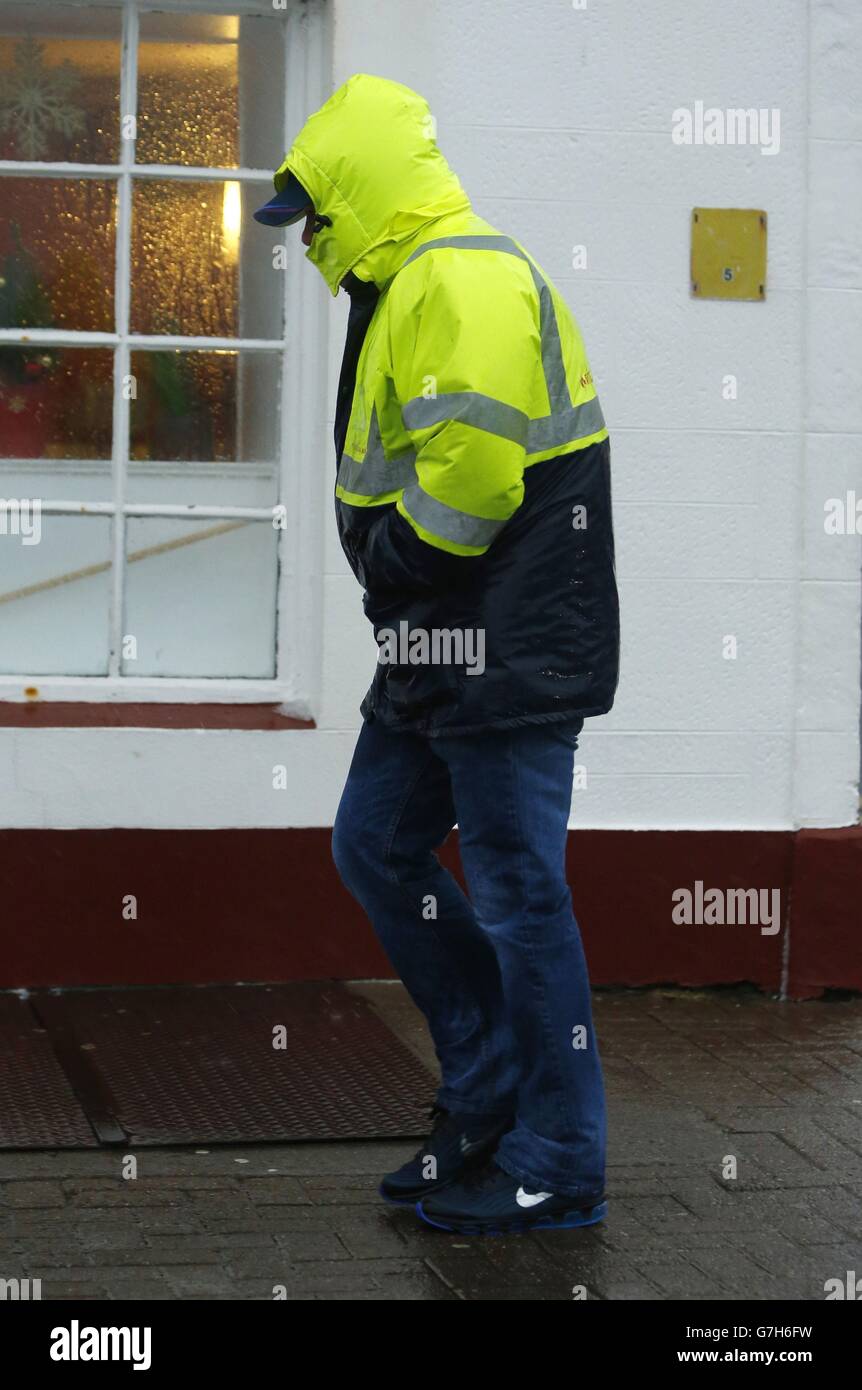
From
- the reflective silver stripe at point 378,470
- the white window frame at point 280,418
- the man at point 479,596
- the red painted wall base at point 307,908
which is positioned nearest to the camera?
the man at point 479,596

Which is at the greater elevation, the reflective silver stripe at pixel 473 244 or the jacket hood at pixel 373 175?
the jacket hood at pixel 373 175

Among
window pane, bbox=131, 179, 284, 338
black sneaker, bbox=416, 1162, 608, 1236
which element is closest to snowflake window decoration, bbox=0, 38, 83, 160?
window pane, bbox=131, 179, 284, 338

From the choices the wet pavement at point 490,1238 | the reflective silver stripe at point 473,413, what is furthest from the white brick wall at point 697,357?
the reflective silver stripe at point 473,413

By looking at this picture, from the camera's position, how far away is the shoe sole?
368cm

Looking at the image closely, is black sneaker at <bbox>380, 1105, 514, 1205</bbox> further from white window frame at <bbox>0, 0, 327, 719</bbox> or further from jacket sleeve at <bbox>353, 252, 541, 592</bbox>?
white window frame at <bbox>0, 0, 327, 719</bbox>

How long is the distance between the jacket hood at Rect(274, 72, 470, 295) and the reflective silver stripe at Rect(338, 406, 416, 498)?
1.00ft

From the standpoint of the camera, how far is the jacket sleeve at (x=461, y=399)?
11.1 ft

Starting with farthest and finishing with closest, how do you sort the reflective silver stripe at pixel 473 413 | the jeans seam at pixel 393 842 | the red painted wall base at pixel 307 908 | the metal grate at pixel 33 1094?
1. the red painted wall base at pixel 307 908
2. the metal grate at pixel 33 1094
3. the jeans seam at pixel 393 842
4. the reflective silver stripe at pixel 473 413

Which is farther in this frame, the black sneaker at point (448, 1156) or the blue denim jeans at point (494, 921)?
the black sneaker at point (448, 1156)

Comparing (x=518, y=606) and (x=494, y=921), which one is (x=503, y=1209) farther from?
(x=518, y=606)

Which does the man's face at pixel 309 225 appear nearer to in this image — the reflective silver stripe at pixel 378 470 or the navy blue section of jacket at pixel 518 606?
the navy blue section of jacket at pixel 518 606

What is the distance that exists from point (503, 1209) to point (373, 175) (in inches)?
76.4
